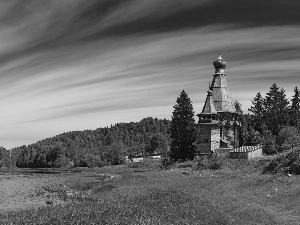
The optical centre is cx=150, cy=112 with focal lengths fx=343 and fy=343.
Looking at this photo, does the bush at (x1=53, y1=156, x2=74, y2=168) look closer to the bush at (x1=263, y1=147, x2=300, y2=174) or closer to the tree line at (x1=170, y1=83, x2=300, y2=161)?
the tree line at (x1=170, y1=83, x2=300, y2=161)

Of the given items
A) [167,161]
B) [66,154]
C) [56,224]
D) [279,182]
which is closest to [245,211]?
[279,182]

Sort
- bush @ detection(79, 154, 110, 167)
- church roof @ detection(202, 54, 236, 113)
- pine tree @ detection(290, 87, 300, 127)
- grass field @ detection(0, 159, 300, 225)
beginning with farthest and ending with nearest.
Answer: bush @ detection(79, 154, 110, 167), pine tree @ detection(290, 87, 300, 127), church roof @ detection(202, 54, 236, 113), grass field @ detection(0, 159, 300, 225)

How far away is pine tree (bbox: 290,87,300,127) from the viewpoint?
89963mm

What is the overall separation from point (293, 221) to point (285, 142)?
170 ft

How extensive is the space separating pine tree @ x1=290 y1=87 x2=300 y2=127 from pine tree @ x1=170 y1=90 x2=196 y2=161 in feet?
102

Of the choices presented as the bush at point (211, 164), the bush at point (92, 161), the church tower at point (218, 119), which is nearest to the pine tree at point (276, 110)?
the church tower at point (218, 119)

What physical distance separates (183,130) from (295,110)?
125 feet

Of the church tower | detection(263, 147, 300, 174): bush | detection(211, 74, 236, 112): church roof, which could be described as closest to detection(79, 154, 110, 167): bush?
the church tower

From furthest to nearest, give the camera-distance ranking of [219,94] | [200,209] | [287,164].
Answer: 1. [219,94]
2. [287,164]
3. [200,209]

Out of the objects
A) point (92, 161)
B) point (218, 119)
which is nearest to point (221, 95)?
point (218, 119)

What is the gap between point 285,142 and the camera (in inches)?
2630

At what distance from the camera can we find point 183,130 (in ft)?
245

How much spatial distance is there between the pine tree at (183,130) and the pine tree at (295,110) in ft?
102

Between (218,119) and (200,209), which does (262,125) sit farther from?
(200,209)
